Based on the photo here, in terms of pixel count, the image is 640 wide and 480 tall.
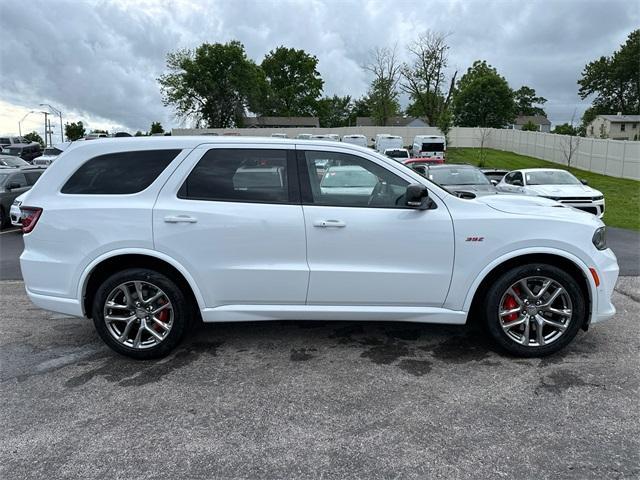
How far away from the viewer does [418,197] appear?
3.81m

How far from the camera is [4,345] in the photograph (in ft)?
15.0

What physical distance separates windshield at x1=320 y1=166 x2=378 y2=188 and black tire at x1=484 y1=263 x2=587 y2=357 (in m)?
1.32

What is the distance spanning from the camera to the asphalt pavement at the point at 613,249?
754 cm

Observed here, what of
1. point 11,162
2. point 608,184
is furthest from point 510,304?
point 608,184

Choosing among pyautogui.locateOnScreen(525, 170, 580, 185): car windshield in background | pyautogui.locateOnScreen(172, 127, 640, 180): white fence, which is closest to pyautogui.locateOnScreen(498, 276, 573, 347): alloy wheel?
pyautogui.locateOnScreen(525, 170, 580, 185): car windshield in background

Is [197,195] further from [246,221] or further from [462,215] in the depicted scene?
[462,215]

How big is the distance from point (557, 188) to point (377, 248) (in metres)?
10.2

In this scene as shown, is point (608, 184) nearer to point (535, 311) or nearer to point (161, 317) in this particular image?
point (535, 311)

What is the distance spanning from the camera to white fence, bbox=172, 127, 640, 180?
2705cm

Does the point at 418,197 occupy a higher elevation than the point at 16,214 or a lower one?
higher

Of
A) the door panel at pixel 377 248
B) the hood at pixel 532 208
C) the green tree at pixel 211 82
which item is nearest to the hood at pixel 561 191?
the hood at pixel 532 208

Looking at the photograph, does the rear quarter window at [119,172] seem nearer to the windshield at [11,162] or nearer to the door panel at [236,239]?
the door panel at [236,239]

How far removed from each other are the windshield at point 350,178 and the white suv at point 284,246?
0.02 metres

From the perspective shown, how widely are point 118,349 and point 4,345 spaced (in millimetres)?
1371
